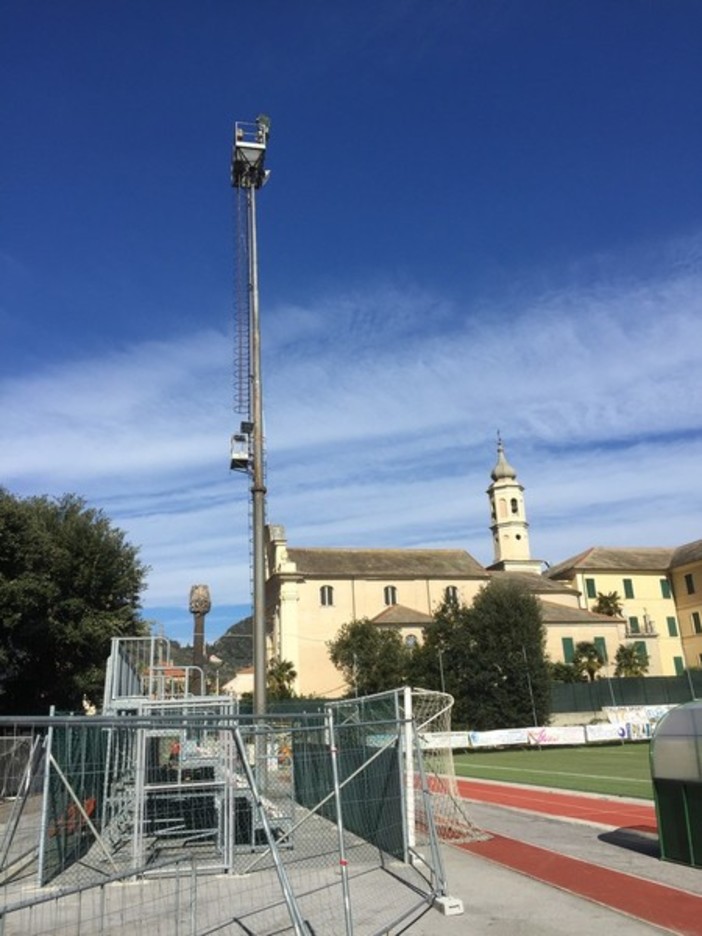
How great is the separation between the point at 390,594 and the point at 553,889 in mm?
69562

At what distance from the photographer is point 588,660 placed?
70938mm

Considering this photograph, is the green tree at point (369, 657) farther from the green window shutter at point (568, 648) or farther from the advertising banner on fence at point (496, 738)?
the advertising banner on fence at point (496, 738)

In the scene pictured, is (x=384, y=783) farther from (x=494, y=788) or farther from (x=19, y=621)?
(x=19, y=621)

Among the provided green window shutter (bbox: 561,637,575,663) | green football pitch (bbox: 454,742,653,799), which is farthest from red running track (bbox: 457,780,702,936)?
green window shutter (bbox: 561,637,575,663)

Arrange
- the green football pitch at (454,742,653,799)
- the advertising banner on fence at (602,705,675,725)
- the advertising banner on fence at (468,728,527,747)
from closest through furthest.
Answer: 1. the green football pitch at (454,742,653,799)
2. the advertising banner on fence at (468,728,527,747)
3. the advertising banner on fence at (602,705,675,725)

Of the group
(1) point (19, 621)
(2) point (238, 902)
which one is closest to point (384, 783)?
(2) point (238, 902)

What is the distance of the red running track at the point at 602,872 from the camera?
8344 millimetres

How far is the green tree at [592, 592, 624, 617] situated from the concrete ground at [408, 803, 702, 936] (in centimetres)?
7345

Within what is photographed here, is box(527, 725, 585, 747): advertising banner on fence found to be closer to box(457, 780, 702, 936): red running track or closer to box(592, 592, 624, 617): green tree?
box(457, 780, 702, 936): red running track

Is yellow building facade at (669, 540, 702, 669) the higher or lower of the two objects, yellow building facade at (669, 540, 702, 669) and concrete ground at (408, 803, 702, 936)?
the higher

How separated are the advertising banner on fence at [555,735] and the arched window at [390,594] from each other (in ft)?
122

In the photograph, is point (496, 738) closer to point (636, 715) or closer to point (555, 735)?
point (555, 735)

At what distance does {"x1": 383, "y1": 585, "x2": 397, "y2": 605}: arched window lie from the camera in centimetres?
7850

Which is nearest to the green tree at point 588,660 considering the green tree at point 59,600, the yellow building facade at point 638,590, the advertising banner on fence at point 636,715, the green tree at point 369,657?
the yellow building facade at point 638,590
